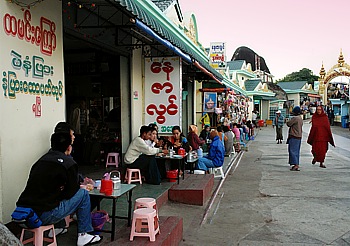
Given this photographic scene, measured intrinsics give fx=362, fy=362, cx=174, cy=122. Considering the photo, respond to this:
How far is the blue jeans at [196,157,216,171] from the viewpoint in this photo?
888 cm

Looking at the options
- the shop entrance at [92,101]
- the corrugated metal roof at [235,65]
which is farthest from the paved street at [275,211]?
the corrugated metal roof at [235,65]

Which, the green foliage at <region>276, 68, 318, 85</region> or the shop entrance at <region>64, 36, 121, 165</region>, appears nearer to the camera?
the shop entrance at <region>64, 36, 121, 165</region>

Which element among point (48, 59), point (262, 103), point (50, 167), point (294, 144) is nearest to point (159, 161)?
point (48, 59)

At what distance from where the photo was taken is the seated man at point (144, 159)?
23.3ft

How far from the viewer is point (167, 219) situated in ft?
16.4

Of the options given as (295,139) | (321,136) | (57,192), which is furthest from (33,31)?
(321,136)

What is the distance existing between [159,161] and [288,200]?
2.75 m

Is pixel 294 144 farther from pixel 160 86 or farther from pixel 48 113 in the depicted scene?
pixel 48 113

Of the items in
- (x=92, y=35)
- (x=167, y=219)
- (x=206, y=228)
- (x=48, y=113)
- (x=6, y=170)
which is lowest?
(x=206, y=228)

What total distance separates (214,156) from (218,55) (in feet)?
34.0

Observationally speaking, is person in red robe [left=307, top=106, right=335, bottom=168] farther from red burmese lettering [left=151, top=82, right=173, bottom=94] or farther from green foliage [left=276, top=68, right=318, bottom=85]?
green foliage [left=276, top=68, right=318, bottom=85]

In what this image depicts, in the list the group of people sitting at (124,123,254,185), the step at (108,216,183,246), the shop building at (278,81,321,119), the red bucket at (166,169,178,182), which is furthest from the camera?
the shop building at (278,81,321,119)

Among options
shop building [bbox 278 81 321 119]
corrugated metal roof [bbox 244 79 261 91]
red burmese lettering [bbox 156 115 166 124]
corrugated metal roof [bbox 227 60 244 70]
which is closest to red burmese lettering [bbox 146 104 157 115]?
red burmese lettering [bbox 156 115 166 124]

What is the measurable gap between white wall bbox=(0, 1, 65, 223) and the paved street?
8.03ft
